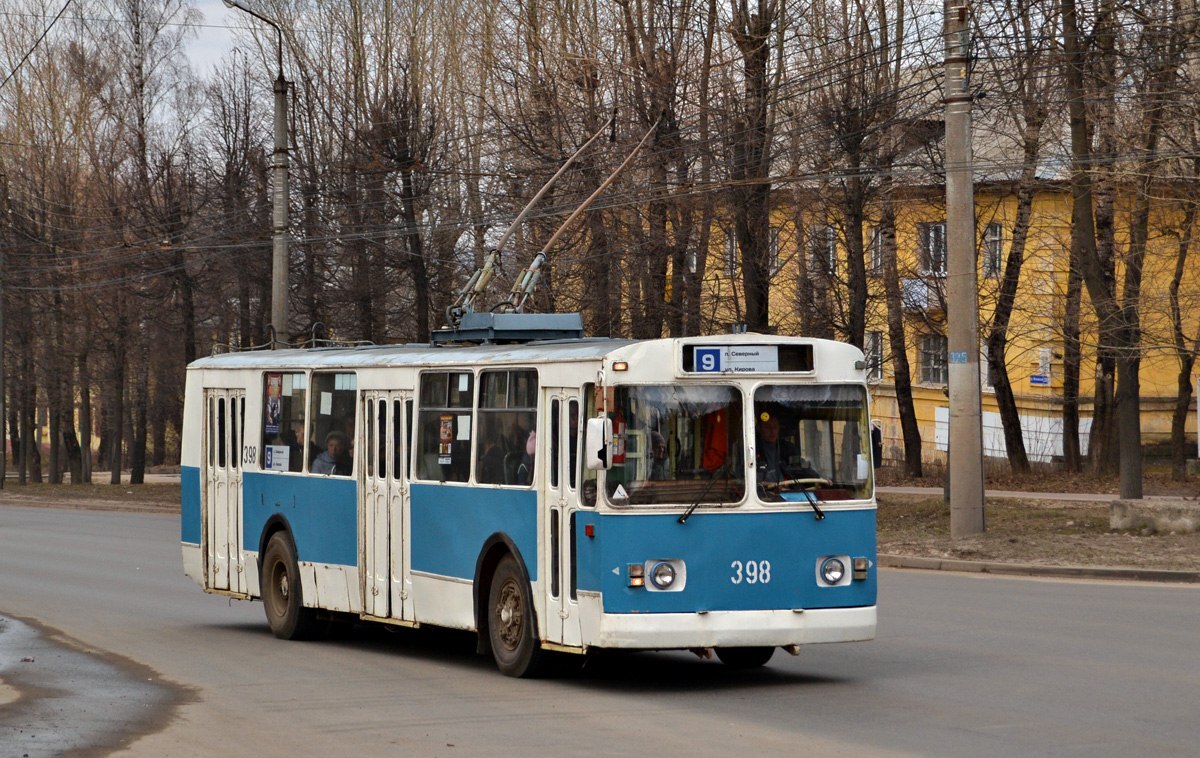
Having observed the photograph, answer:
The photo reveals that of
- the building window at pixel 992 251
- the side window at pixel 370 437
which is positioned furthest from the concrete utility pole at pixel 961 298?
the building window at pixel 992 251

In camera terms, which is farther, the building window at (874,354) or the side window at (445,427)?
the building window at (874,354)

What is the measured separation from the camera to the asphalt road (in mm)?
9070

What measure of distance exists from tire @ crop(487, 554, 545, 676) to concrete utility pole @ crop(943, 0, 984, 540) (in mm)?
11235

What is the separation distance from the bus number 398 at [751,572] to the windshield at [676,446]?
437 mm

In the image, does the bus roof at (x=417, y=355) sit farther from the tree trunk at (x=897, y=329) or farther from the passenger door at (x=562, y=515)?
the tree trunk at (x=897, y=329)

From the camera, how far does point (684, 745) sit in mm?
8922

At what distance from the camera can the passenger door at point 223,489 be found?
1644cm

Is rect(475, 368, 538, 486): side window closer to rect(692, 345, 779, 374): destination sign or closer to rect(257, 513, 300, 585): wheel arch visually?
rect(692, 345, 779, 374): destination sign

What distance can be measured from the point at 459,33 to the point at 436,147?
625 cm

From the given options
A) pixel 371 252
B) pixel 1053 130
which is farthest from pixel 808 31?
pixel 371 252

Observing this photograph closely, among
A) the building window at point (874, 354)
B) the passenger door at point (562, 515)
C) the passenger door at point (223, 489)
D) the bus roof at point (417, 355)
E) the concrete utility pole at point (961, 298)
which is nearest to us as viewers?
the passenger door at point (562, 515)

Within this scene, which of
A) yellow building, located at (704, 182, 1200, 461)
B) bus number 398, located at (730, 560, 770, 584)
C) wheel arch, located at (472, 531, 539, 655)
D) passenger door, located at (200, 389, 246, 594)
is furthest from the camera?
yellow building, located at (704, 182, 1200, 461)

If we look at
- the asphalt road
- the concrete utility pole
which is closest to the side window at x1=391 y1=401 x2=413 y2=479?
the asphalt road

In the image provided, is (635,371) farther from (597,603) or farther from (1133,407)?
(1133,407)
